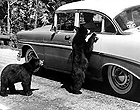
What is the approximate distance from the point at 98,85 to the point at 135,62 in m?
1.79

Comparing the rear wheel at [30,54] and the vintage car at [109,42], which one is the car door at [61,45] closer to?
the vintage car at [109,42]

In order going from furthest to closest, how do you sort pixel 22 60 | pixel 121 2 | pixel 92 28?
pixel 22 60, pixel 92 28, pixel 121 2

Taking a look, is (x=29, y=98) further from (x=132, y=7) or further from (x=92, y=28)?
(x=132, y=7)

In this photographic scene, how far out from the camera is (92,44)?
17.9ft

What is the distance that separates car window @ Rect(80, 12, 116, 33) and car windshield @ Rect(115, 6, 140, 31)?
0.20 meters

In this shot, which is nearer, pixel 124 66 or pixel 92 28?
pixel 124 66

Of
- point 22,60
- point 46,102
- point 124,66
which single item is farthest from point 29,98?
point 22,60

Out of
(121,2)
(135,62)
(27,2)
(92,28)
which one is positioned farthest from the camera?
(27,2)

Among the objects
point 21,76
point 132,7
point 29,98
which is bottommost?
point 29,98

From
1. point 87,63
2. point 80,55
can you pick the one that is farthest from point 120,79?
point 80,55

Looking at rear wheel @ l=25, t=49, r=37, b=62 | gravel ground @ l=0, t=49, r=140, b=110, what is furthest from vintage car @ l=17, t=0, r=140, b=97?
rear wheel @ l=25, t=49, r=37, b=62

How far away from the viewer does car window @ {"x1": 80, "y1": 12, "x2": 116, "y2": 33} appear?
211 inches

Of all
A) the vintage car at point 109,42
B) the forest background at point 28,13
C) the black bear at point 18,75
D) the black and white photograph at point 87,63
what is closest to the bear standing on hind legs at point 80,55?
the black and white photograph at point 87,63

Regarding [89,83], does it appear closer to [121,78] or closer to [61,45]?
[61,45]
